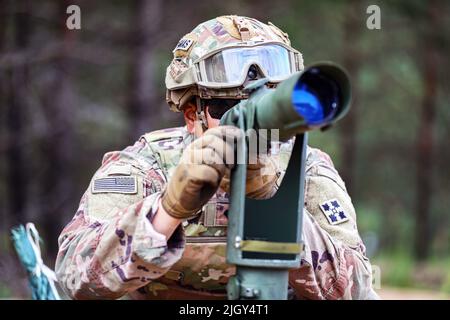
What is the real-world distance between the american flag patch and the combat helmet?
0.36 meters

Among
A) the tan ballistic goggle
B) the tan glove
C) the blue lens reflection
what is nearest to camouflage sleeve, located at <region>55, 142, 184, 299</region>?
the tan glove

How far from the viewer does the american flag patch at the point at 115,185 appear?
10.9ft

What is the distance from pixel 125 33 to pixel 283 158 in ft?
35.3

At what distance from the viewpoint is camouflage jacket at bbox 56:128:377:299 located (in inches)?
112

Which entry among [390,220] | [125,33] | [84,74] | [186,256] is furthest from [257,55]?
[390,220]

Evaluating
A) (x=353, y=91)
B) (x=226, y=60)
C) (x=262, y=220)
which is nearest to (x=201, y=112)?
(x=226, y=60)

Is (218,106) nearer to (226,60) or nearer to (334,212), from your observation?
(226,60)

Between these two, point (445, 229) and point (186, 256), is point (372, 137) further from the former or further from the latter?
point (186, 256)

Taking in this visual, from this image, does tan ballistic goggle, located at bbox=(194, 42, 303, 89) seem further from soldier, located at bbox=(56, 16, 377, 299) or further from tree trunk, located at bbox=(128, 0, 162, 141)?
tree trunk, located at bbox=(128, 0, 162, 141)

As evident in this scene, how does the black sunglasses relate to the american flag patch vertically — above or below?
above

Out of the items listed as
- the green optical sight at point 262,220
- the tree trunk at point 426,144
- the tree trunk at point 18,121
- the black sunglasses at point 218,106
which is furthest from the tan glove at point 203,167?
the tree trunk at point 426,144

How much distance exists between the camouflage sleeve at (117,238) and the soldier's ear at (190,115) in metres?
0.20

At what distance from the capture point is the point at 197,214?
10.9 ft

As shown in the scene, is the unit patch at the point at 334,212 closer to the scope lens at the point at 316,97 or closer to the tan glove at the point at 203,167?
the tan glove at the point at 203,167
